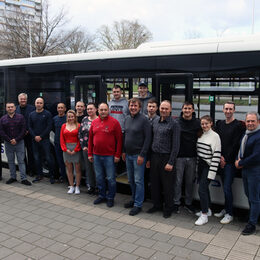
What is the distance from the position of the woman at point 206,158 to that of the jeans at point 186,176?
21 centimetres

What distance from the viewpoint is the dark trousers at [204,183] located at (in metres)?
4.65

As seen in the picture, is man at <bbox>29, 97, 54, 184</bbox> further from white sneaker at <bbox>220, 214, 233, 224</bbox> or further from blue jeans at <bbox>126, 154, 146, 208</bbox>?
white sneaker at <bbox>220, 214, 233, 224</bbox>

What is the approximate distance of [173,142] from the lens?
4.72m

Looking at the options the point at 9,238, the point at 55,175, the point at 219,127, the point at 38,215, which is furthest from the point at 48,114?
the point at 219,127

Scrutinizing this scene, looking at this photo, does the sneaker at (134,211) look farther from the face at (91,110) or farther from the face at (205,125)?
the face at (91,110)

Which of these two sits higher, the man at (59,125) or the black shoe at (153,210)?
the man at (59,125)

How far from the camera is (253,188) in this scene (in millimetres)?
4258

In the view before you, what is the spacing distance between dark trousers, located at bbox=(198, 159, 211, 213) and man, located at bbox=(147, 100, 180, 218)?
0.42m

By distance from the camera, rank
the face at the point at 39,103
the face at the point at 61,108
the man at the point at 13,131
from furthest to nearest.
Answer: the man at the point at 13,131, the face at the point at 39,103, the face at the point at 61,108

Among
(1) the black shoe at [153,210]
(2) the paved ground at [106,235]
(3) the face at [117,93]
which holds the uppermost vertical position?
(3) the face at [117,93]

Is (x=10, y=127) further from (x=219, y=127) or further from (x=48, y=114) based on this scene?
(x=219, y=127)

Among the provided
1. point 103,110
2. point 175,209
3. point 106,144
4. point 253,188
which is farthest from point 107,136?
point 253,188

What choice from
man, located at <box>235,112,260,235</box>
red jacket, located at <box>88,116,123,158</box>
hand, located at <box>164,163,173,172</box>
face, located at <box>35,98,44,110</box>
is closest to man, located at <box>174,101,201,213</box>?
hand, located at <box>164,163,173,172</box>

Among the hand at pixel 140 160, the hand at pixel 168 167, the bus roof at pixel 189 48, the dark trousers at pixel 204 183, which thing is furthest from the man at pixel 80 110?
the dark trousers at pixel 204 183
